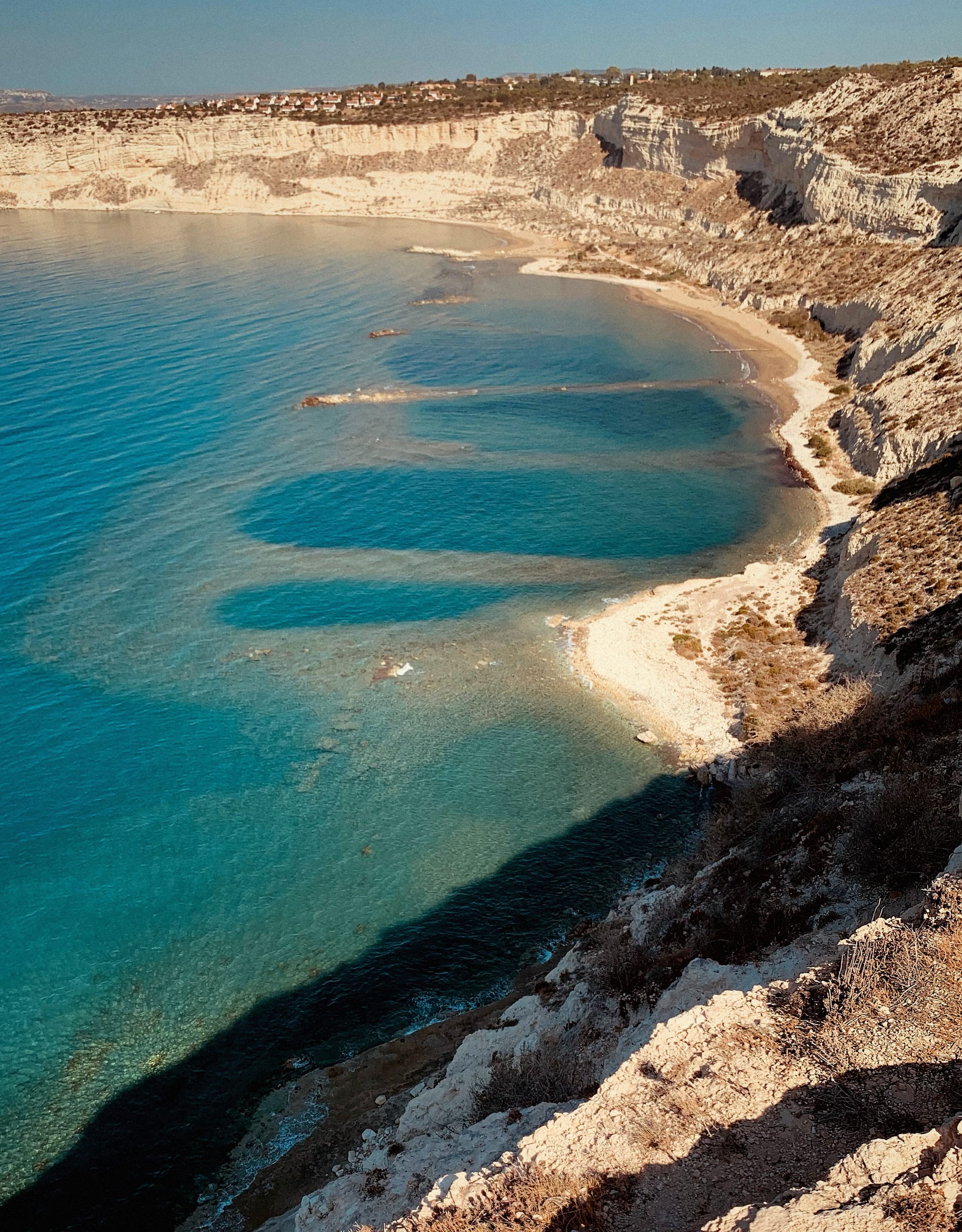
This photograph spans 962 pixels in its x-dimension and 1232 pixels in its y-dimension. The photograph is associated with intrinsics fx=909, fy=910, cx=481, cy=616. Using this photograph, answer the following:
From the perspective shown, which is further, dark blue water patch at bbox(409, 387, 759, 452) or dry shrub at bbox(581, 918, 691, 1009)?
dark blue water patch at bbox(409, 387, 759, 452)

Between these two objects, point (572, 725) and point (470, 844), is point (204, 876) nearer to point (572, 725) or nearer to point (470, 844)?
point (470, 844)

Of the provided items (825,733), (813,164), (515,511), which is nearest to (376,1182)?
(825,733)

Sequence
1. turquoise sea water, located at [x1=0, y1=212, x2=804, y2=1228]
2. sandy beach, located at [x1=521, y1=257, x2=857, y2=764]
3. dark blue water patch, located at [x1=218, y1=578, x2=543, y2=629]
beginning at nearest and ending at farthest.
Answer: turquoise sea water, located at [x1=0, y1=212, x2=804, y2=1228] → sandy beach, located at [x1=521, y1=257, x2=857, y2=764] → dark blue water patch, located at [x1=218, y1=578, x2=543, y2=629]

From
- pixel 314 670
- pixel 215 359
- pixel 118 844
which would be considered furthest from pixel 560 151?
pixel 118 844

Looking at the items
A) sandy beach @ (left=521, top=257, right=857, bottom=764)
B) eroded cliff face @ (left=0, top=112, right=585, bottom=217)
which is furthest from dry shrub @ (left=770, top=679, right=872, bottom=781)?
eroded cliff face @ (left=0, top=112, right=585, bottom=217)

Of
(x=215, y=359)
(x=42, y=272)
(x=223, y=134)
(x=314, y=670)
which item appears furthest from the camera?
(x=223, y=134)

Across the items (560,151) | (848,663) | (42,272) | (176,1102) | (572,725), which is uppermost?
(560,151)

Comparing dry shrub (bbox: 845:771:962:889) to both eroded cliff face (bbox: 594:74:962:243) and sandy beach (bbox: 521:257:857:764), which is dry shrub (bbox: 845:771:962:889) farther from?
eroded cliff face (bbox: 594:74:962:243)

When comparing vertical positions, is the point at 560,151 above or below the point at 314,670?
above
